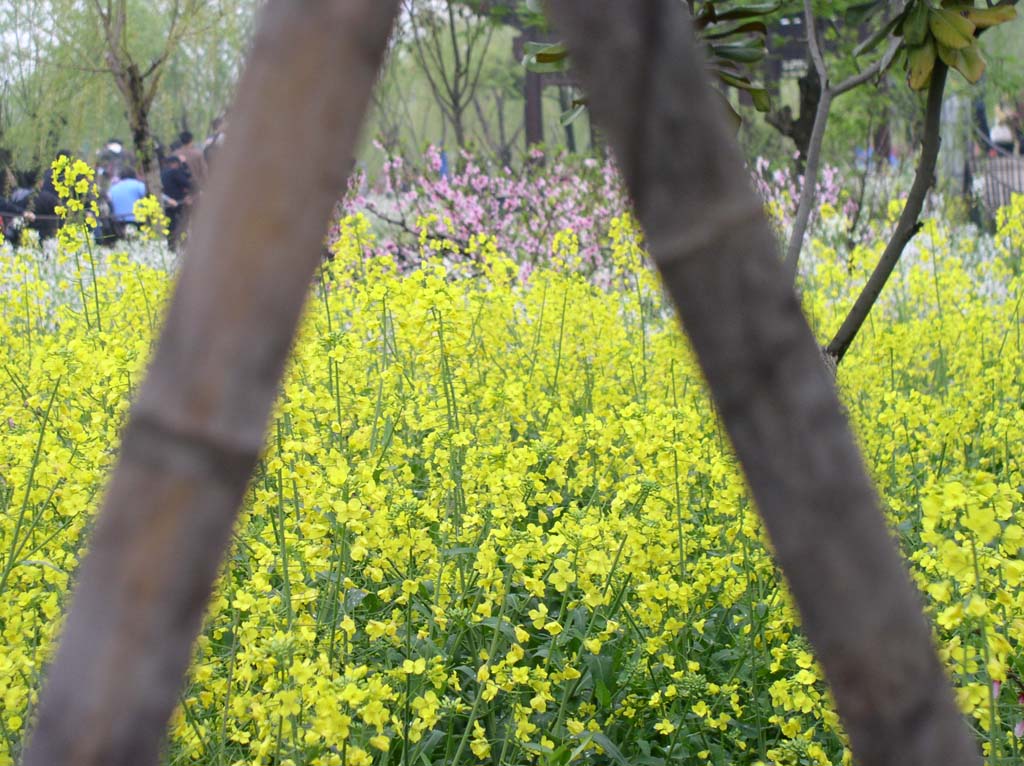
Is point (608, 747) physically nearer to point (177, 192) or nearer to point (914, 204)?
point (914, 204)

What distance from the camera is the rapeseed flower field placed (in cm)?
192

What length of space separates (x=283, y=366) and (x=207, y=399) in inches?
2.2

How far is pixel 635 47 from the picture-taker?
2.60ft

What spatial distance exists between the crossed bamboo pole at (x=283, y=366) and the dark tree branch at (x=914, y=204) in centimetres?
224

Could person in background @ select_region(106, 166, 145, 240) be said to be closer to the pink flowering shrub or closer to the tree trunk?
the tree trunk

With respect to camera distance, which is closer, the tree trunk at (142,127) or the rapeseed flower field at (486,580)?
the rapeseed flower field at (486,580)

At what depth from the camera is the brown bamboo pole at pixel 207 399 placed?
2.41 feet

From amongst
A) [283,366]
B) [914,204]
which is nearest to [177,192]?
[914,204]

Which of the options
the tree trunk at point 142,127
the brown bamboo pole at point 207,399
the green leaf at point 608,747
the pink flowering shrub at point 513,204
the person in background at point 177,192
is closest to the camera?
the brown bamboo pole at point 207,399

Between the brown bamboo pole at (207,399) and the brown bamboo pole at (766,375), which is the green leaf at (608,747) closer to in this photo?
the brown bamboo pole at (766,375)

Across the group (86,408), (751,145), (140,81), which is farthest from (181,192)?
(86,408)

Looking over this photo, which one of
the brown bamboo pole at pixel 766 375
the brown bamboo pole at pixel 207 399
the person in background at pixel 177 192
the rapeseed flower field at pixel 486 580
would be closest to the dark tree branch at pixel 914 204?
the rapeseed flower field at pixel 486 580

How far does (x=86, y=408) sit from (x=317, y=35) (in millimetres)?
3227

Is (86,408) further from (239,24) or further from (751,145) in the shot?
(239,24)
